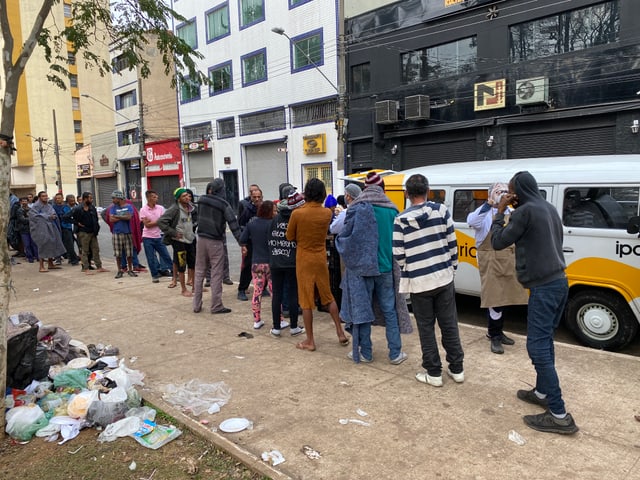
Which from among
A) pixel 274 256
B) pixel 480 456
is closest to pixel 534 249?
pixel 480 456

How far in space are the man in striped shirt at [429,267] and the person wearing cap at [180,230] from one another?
510 centimetres

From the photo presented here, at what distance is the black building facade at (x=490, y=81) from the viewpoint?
14516 mm

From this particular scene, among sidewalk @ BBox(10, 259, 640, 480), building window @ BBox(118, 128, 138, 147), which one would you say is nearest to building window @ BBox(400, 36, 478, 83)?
sidewalk @ BBox(10, 259, 640, 480)

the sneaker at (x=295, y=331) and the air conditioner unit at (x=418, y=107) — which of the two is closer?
the sneaker at (x=295, y=331)

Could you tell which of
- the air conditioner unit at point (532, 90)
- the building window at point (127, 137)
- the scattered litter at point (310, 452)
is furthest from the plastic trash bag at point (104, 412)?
the building window at point (127, 137)

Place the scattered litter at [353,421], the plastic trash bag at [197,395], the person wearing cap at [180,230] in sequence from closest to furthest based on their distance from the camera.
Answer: the scattered litter at [353,421] → the plastic trash bag at [197,395] → the person wearing cap at [180,230]

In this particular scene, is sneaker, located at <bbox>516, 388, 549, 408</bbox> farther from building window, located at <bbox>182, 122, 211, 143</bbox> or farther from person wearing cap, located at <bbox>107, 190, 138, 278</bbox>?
building window, located at <bbox>182, 122, 211, 143</bbox>

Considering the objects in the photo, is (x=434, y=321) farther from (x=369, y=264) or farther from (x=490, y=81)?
(x=490, y=81)

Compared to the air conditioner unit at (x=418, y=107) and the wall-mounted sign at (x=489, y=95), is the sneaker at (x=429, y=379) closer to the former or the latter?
the wall-mounted sign at (x=489, y=95)

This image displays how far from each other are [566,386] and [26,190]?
205 ft

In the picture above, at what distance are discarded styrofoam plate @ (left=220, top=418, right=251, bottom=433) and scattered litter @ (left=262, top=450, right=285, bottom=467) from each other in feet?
1.37

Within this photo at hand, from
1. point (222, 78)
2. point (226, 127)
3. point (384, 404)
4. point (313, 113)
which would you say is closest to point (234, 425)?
point (384, 404)

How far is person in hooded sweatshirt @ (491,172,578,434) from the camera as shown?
11.6 feet

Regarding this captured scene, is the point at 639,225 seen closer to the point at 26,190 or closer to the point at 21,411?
the point at 21,411
